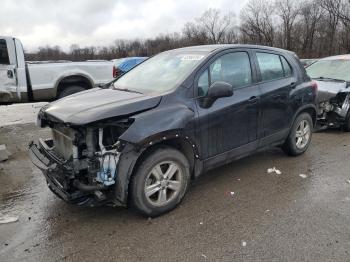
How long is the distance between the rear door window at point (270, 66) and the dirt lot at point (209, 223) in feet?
4.53

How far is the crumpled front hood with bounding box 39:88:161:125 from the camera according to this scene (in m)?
3.48

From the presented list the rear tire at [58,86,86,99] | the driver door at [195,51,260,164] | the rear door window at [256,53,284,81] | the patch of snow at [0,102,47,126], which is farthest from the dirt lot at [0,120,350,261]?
the rear tire at [58,86,86,99]

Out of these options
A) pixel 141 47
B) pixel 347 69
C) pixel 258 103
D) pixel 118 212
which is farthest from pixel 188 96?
pixel 141 47

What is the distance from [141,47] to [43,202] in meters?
92.0

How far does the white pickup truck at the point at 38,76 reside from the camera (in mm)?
9234

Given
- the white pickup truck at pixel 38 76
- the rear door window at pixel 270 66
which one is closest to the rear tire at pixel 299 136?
the rear door window at pixel 270 66

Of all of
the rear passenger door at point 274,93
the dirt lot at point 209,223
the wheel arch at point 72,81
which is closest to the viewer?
the dirt lot at point 209,223

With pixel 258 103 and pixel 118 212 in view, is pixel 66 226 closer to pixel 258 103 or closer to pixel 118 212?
pixel 118 212

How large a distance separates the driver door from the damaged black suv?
0.04ft

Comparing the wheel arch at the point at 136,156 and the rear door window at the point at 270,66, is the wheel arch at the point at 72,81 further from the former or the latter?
the wheel arch at the point at 136,156

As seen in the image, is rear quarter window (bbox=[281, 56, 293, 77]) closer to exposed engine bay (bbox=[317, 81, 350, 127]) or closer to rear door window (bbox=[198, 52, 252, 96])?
rear door window (bbox=[198, 52, 252, 96])

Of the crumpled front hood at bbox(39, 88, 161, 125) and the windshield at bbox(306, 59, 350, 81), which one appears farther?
the windshield at bbox(306, 59, 350, 81)

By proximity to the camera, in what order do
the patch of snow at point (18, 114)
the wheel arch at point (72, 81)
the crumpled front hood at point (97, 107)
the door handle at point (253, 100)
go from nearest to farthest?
→ the crumpled front hood at point (97, 107)
the door handle at point (253, 100)
the patch of snow at point (18, 114)
the wheel arch at point (72, 81)

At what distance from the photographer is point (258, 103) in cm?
478
